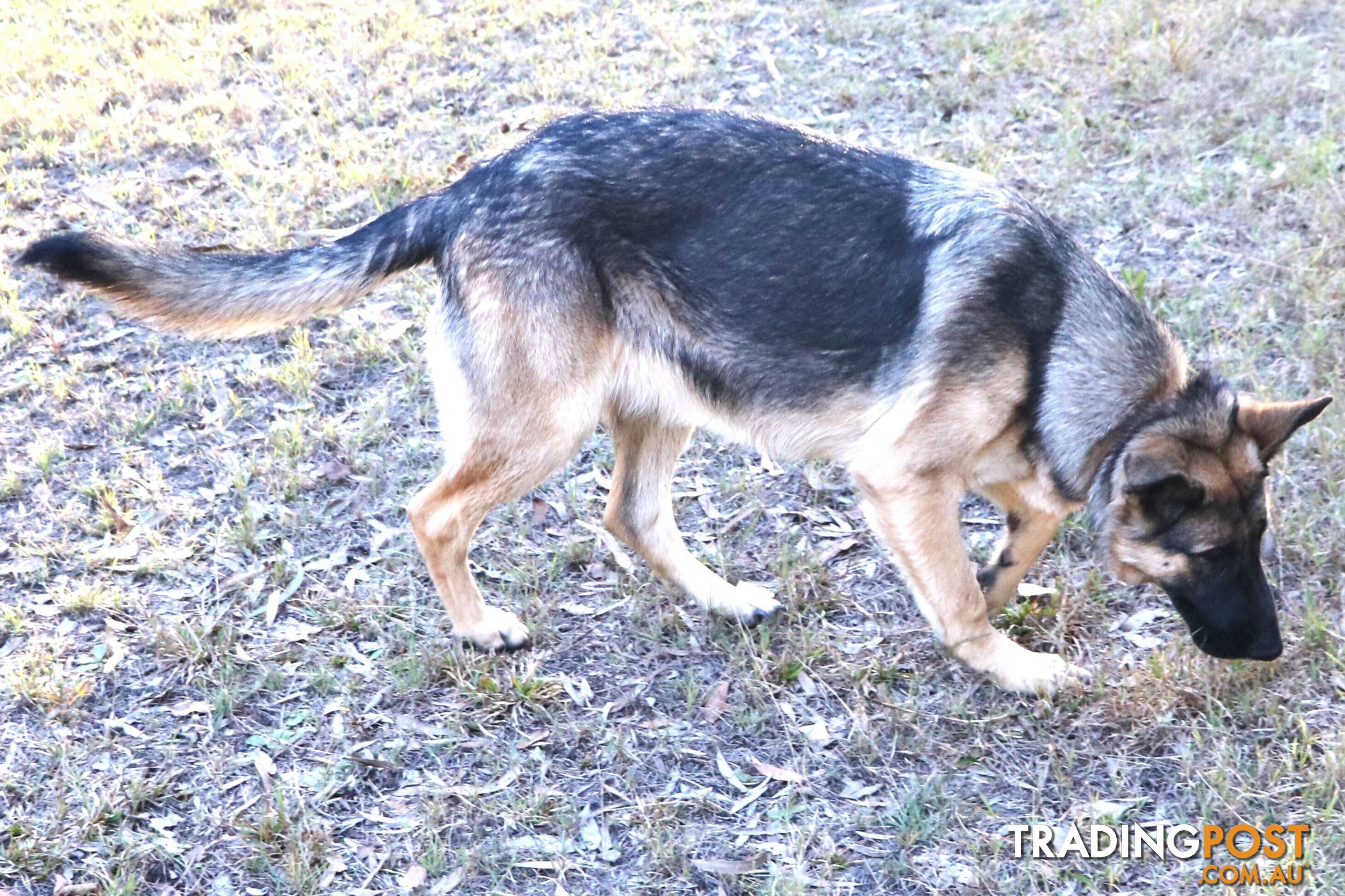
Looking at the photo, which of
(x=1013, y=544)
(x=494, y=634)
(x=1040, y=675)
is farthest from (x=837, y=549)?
(x=494, y=634)

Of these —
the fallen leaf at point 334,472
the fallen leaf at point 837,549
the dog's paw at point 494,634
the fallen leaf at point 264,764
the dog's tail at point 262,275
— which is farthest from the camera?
the fallen leaf at point 334,472

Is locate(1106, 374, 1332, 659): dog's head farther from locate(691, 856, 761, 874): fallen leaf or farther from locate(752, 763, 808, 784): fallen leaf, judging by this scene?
locate(691, 856, 761, 874): fallen leaf

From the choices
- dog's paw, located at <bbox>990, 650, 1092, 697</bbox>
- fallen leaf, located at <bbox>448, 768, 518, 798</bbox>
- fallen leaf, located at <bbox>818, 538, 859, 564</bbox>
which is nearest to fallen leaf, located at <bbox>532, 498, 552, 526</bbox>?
fallen leaf, located at <bbox>818, 538, 859, 564</bbox>

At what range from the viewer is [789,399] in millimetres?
3996

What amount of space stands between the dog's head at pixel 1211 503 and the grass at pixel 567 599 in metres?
0.28

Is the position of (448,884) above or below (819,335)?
below

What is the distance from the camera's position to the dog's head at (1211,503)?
3.53m

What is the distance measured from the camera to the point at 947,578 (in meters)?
3.97

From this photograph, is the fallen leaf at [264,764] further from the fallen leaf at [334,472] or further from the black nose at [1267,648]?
the black nose at [1267,648]

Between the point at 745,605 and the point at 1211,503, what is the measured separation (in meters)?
1.70

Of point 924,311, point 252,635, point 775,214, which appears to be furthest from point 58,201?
point 924,311

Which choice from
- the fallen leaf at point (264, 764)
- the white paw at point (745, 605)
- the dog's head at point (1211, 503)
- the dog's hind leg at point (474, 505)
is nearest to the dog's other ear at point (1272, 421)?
the dog's head at point (1211, 503)

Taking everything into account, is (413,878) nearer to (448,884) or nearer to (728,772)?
(448,884)

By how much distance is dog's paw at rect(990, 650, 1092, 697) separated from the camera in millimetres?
3893
